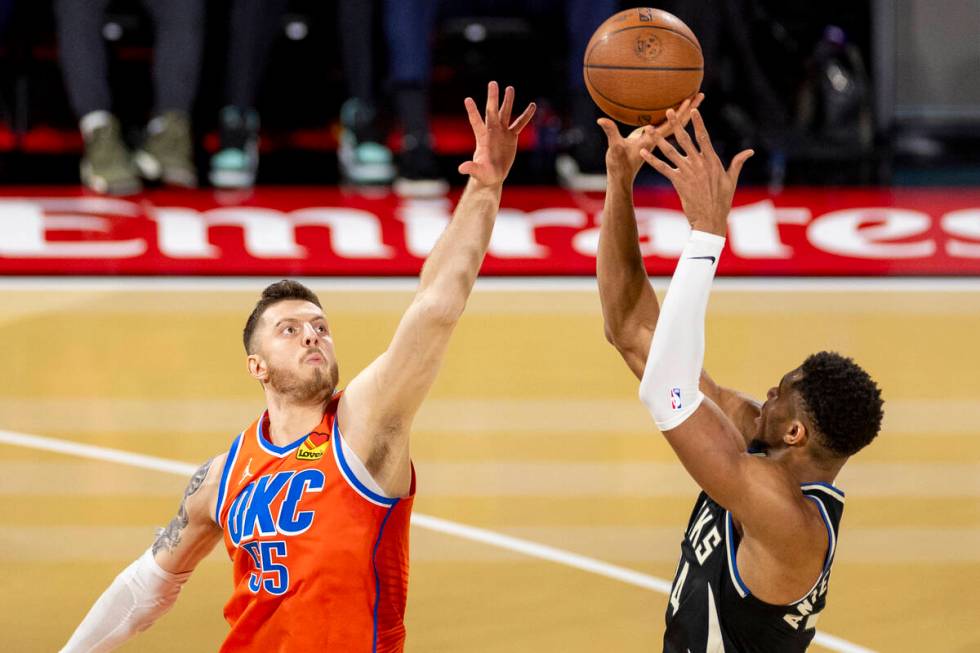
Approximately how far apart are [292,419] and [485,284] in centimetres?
322

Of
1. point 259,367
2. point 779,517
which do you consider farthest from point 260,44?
point 779,517

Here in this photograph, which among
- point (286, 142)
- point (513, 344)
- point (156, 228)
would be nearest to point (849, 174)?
point (513, 344)

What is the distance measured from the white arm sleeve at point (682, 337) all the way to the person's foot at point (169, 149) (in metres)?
4.75

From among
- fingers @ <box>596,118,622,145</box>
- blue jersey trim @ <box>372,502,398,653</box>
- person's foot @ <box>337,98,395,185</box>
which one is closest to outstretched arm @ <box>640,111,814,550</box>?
fingers @ <box>596,118,622,145</box>

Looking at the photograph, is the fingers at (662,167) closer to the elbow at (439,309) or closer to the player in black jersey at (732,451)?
the player in black jersey at (732,451)

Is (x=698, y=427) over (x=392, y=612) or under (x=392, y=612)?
over

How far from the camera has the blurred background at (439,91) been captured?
291 inches

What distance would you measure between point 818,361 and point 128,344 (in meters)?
3.77

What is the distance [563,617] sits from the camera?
485 centimetres

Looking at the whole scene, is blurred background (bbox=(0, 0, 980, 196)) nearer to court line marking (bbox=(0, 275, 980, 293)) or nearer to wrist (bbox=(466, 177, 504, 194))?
court line marking (bbox=(0, 275, 980, 293))

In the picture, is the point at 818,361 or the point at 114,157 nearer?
the point at 818,361

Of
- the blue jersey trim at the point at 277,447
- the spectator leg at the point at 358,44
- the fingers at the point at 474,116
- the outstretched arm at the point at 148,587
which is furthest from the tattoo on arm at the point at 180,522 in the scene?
the spectator leg at the point at 358,44

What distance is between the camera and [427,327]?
3.34 metres

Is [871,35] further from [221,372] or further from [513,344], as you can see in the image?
[221,372]
